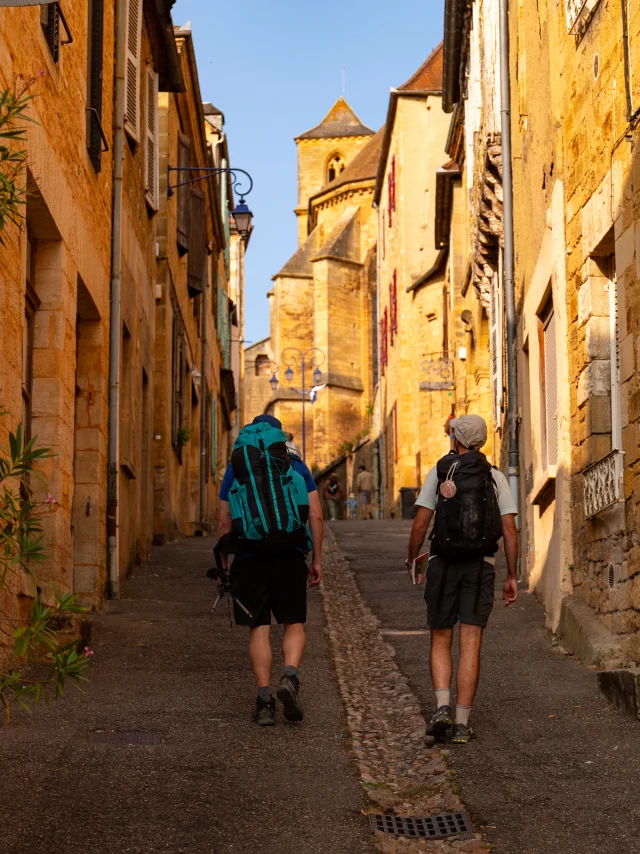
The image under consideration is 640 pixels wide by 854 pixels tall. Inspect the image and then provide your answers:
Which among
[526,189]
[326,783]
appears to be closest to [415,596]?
[526,189]

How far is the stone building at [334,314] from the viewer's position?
54.5 m

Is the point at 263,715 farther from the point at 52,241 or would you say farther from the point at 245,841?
the point at 52,241

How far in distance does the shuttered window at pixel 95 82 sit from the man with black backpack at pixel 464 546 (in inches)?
190

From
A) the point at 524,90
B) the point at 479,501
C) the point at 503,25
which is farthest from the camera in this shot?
the point at 503,25

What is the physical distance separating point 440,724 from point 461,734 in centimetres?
12

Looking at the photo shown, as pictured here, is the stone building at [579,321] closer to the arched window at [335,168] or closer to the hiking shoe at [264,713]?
the hiking shoe at [264,713]

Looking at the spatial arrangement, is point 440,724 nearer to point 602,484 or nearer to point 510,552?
point 510,552

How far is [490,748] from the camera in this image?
585cm

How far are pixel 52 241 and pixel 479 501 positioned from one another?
3593 millimetres

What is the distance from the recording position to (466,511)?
6266mm

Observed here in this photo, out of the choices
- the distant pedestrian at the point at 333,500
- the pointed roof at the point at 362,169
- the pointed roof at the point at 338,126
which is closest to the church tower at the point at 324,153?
the pointed roof at the point at 338,126

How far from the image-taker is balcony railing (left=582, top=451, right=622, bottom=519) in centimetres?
738

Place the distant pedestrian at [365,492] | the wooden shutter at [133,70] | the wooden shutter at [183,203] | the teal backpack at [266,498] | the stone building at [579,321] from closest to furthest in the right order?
the teal backpack at [266,498]
the stone building at [579,321]
the wooden shutter at [133,70]
the wooden shutter at [183,203]
the distant pedestrian at [365,492]

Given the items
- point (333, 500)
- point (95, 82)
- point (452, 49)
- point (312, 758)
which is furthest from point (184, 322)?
point (333, 500)
